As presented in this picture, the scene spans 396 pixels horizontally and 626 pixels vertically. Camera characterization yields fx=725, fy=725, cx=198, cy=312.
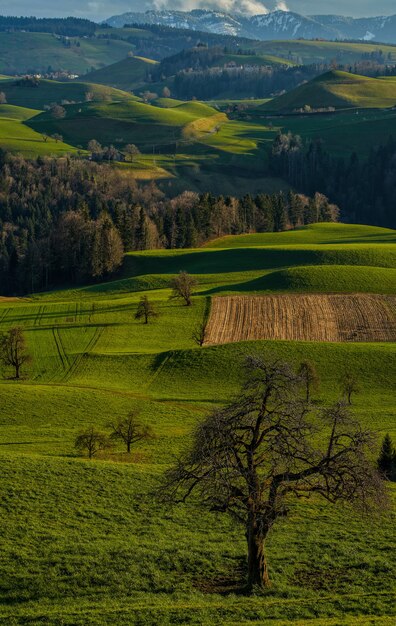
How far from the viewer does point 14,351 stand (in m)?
83.2

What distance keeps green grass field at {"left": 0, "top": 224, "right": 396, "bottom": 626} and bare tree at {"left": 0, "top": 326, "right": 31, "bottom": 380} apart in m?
2.11

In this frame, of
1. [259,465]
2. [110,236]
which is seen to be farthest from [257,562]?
[110,236]

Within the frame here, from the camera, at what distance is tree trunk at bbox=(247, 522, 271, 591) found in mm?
30156

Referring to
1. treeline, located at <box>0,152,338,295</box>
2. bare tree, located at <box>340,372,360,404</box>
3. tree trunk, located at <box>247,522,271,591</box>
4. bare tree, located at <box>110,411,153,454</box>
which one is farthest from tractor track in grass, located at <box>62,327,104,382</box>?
tree trunk, located at <box>247,522,271,591</box>

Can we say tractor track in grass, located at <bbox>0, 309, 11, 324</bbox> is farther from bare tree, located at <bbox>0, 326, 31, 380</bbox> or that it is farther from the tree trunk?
the tree trunk

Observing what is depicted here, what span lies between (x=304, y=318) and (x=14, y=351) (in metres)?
39.1

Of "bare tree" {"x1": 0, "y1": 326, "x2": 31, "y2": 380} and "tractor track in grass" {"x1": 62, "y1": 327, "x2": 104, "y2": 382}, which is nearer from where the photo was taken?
"bare tree" {"x1": 0, "y1": 326, "x2": 31, "y2": 380}

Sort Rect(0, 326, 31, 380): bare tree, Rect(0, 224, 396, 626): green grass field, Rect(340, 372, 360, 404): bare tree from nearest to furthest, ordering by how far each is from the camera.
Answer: Rect(0, 224, 396, 626): green grass field, Rect(340, 372, 360, 404): bare tree, Rect(0, 326, 31, 380): bare tree

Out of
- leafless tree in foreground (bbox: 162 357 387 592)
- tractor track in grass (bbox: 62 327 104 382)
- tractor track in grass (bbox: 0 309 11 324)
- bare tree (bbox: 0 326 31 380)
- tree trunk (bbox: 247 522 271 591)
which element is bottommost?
tractor track in grass (bbox: 0 309 11 324)

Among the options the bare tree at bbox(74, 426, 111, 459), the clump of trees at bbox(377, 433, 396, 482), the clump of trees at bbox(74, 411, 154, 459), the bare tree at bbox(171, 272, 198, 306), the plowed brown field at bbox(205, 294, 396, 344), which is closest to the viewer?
the clump of trees at bbox(377, 433, 396, 482)

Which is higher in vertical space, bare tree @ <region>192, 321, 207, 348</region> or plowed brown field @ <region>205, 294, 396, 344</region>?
plowed brown field @ <region>205, 294, 396, 344</region>

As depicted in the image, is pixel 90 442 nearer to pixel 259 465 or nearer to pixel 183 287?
pixel 259 465

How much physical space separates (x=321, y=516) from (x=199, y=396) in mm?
34942

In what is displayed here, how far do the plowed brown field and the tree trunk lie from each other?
61.8 m
